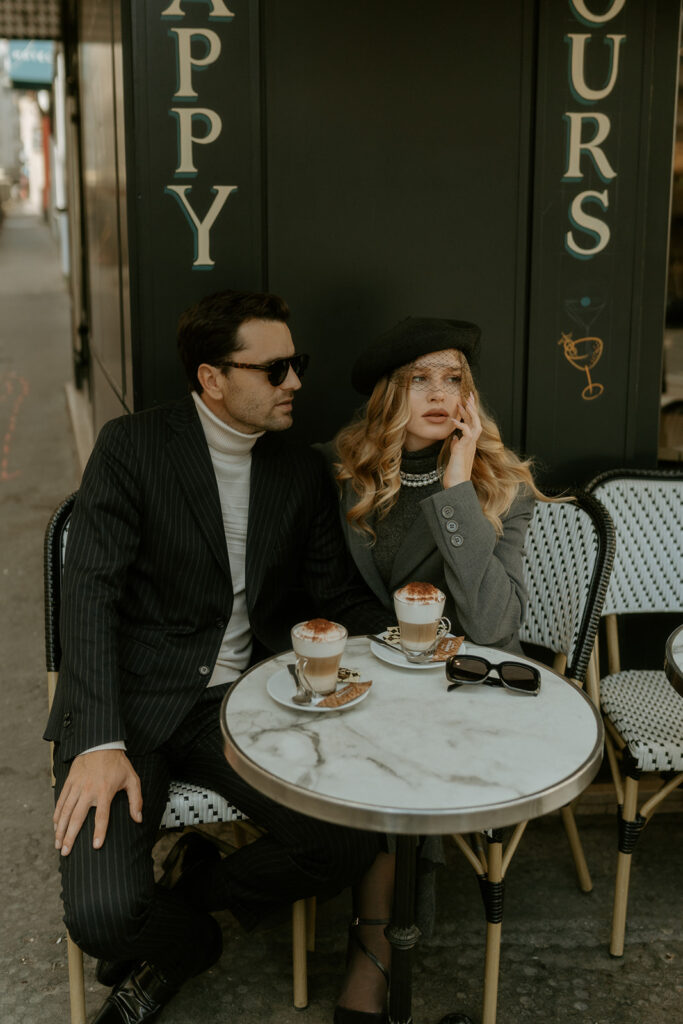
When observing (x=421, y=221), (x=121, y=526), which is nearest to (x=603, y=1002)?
(x=121, y=526)

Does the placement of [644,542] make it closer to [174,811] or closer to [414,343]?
[414,343]

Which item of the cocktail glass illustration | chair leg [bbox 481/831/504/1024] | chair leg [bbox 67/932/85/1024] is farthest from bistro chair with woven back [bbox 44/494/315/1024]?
the cocktail glass illustration

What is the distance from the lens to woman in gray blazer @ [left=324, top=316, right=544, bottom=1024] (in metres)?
2.51

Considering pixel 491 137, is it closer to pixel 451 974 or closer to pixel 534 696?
pixel 534 696

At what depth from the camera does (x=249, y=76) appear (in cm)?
308

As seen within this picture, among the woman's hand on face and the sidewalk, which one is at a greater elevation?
the woman's hand on face

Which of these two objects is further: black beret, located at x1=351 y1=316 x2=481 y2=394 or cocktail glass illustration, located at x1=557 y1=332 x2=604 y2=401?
cocktail glass illustration, located at x1=557 y1=332 x2=604 y2=401

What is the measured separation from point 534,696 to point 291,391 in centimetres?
110

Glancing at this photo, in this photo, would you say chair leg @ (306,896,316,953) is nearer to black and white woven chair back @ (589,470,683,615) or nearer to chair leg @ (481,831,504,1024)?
chair leg @ (481,831,504,1024)

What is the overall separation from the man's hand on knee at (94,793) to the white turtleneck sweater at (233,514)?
0.42 m

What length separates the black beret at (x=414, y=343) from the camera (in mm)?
2707

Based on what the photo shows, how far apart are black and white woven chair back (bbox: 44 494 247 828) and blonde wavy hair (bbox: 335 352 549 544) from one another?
753 millimetres

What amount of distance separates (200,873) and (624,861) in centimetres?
116

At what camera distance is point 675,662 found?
214 centimetres
